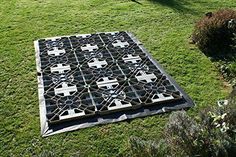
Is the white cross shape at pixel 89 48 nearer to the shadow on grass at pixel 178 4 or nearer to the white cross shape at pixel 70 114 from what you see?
the white cross shape at pixel 70 114

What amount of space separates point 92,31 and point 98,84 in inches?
106

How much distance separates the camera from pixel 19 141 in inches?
183

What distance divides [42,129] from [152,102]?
1680mm

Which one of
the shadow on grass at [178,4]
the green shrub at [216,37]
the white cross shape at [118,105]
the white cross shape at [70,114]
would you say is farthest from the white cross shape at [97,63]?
the shadow on grass at [178,4]

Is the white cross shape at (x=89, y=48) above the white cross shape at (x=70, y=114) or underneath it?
underneath

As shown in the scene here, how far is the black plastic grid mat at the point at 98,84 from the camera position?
200 inches

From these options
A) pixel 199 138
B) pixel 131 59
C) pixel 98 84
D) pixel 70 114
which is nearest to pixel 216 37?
pixel 131 59

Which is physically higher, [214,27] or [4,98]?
[214,27]

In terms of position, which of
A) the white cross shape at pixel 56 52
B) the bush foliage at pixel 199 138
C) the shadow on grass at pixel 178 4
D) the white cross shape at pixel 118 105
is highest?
the bush foliage at pixel 199 138

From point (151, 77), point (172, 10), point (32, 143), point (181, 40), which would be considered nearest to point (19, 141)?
point (32, 143)

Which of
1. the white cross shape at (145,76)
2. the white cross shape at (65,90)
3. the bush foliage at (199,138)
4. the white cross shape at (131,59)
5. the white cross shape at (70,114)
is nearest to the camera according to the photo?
the bush foliage at (199,138)

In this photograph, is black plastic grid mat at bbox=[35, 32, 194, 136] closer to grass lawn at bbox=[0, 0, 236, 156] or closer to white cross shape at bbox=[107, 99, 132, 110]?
white cross shape at bbox=[107, 99, 132, 110]

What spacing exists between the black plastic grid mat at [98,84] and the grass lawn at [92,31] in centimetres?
17

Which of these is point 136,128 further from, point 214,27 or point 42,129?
point 214,27
